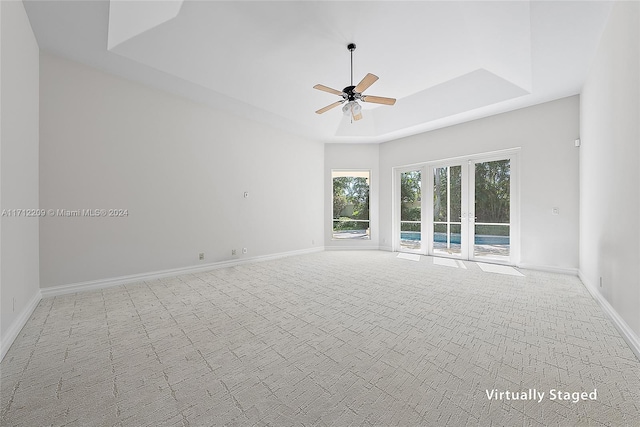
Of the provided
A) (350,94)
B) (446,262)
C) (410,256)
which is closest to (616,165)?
(350,94)

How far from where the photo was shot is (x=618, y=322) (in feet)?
8.51

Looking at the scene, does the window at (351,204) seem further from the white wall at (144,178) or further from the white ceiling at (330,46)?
the white ceiling at (330,46)

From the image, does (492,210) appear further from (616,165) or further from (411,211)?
(616,165)

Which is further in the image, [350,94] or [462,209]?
[462,209]

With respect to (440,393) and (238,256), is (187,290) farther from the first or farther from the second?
(440,393)

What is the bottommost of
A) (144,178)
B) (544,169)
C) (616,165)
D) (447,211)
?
(447,211)

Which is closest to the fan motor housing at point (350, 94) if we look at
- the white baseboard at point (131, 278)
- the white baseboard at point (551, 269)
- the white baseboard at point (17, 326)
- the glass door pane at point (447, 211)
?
the glass door pane at point (447, 211)

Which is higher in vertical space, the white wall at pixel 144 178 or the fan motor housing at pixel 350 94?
the fan motor housing at pixel 350 94

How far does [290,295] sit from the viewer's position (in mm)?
3676

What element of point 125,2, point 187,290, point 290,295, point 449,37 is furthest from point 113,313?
point 449,37

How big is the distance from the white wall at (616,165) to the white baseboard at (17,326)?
513 centimetres

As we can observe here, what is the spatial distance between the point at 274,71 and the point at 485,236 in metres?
5.42

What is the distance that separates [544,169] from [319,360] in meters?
5.49

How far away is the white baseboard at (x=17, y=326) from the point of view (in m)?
2.18
